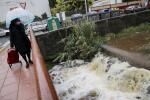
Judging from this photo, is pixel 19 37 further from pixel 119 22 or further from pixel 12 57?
pixel 119 22

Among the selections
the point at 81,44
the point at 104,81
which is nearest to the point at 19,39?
the point at 104,81

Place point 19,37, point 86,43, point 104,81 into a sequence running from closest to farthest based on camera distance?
point 19,37 < point 104,81 < point 86,43

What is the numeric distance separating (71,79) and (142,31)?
7642 millimetres

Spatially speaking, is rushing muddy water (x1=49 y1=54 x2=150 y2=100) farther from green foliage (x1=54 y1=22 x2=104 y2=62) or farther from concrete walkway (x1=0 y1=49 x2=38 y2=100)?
concrete walkway (x1=0 y1=49 x2=38 y2=100)

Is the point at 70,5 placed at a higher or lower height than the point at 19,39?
lower

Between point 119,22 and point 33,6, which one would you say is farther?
point 33,6

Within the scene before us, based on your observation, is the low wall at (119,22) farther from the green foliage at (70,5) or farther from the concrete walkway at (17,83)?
the green foliage at (70,5)

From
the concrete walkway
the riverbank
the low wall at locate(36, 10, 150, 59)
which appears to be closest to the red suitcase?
the concrete walkway

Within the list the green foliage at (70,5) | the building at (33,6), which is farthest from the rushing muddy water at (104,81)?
the green foliage at (70,5)

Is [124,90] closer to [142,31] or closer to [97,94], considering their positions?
[97,94]

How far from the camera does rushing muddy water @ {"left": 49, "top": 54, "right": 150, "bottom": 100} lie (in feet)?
28.2

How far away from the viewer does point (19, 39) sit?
350 inches

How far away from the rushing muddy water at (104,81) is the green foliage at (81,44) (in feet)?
3.53

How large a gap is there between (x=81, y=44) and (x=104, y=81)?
461 centimetres
